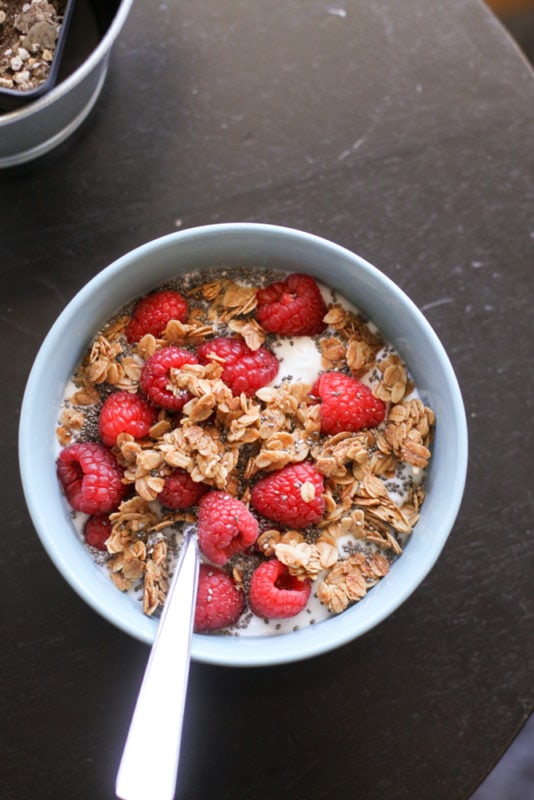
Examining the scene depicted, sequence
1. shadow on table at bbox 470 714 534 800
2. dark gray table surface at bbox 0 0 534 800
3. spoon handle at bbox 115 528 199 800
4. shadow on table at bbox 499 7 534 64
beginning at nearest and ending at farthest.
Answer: spoon handle at bbox 115 528 199 800 < dark gray table surface at bbox 0 0 534 800 < shadow on table at bbox 470 714 534 800 < shadow on table at bbox 499 7 534 64

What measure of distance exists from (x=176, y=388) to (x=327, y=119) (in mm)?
382

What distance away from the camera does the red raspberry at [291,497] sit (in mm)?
836

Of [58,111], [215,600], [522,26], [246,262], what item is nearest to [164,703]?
[215,600]

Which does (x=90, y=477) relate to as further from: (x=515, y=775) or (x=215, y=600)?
(x=515, y=775)

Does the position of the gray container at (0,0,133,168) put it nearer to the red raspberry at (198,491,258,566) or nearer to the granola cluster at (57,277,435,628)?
the granola cluster at (57,277,435,628)

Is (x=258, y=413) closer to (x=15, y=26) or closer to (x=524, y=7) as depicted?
(x=15, y=26)

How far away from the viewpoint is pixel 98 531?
2.85 feet

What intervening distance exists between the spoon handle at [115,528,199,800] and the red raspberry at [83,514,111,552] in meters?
0.08

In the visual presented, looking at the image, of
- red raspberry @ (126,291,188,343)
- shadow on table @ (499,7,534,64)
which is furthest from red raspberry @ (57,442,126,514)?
shadow on table @ (499,7,534,64)

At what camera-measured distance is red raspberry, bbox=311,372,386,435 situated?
855 millimetres

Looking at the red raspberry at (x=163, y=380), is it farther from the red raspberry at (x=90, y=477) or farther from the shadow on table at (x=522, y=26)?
the shadow on table at (x=522, y=26)

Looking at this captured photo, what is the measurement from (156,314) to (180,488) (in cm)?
17

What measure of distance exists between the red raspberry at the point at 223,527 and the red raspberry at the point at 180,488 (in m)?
0.01

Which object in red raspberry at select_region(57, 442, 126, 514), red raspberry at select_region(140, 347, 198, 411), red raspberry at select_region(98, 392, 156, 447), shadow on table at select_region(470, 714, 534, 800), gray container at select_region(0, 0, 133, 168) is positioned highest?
gray container at select_region(0, 0, 133, 168)
